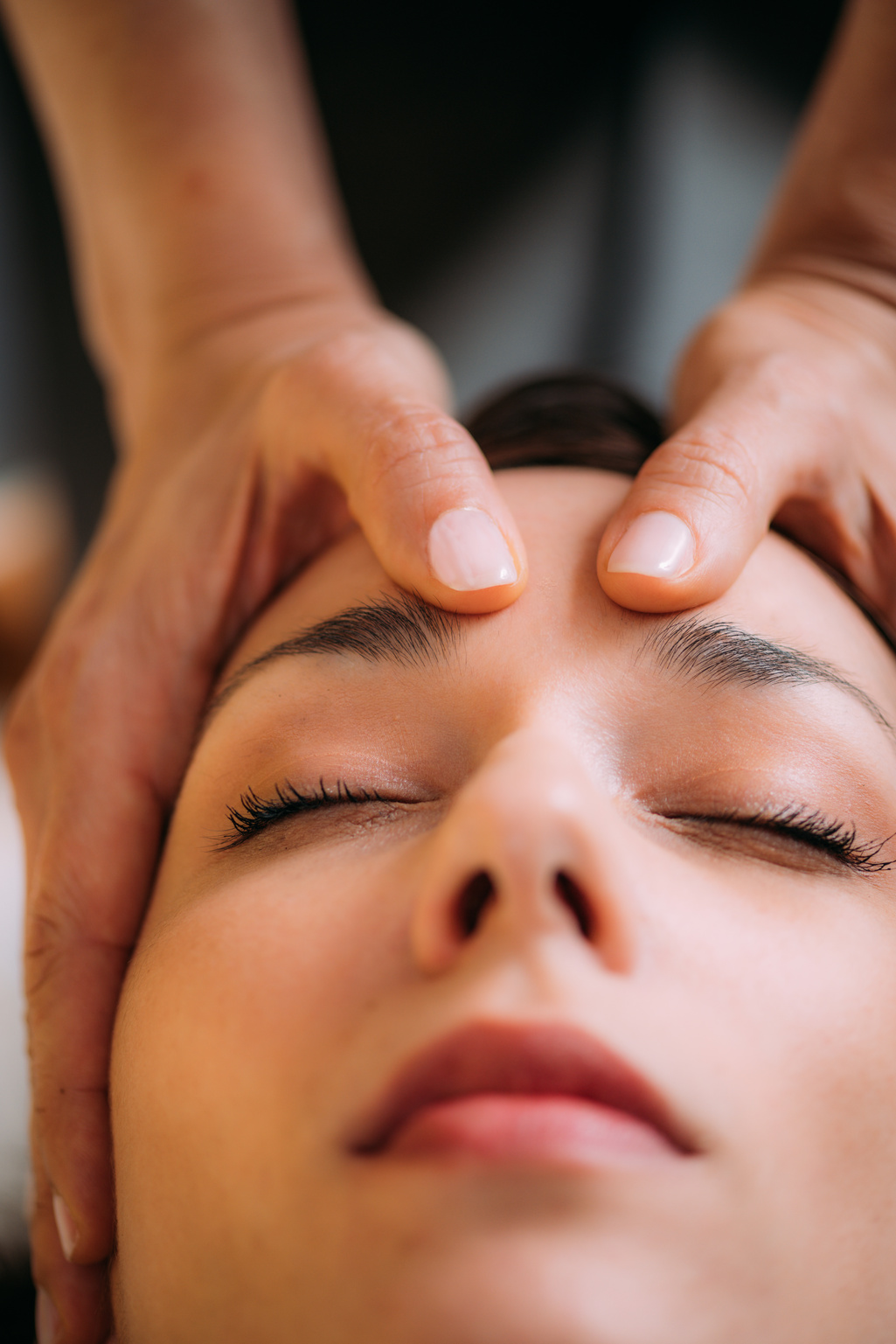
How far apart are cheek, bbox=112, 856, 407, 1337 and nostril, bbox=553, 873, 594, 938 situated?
0.12 metres

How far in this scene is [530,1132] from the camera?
0.64 m

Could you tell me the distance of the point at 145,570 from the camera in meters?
1.27

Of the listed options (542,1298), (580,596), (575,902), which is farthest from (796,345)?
(542,1298)

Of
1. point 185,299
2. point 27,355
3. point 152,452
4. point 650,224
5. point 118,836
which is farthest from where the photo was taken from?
point 27,355

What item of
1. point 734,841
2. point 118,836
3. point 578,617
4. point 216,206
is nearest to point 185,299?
point 216,206

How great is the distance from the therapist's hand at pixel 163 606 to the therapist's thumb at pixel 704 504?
4.2 inches

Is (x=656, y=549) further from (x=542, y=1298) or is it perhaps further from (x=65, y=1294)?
(x=65, y=1294)

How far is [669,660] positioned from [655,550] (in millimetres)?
99

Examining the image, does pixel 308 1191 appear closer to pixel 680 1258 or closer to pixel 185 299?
pixel 680 1258

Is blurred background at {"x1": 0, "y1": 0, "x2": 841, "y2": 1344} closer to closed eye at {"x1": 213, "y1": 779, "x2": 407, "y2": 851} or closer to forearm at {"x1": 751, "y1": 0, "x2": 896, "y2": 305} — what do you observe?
forearm at {"x1": 751, "y1": 0, "x2": 896, "y2": 305}

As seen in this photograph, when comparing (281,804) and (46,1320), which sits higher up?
(281,804)

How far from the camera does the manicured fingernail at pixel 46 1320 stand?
3.44 feet

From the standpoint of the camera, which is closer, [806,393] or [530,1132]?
[530,1132]

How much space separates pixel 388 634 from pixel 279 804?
18 centimetres
